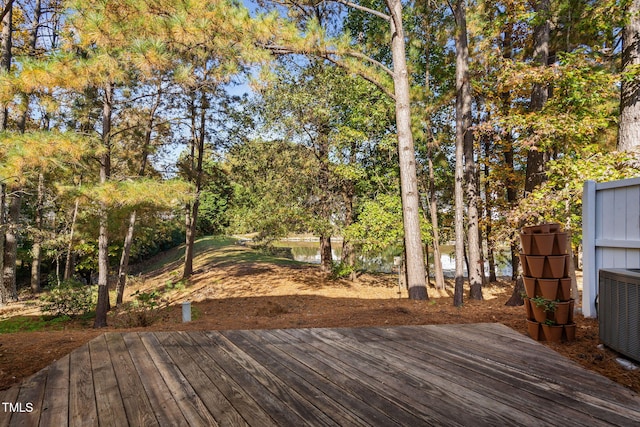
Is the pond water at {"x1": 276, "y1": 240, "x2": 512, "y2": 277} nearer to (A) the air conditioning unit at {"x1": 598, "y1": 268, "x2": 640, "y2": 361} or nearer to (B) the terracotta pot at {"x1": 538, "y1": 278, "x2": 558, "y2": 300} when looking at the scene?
(B) the terracotta pot at {"x1": 538, "y1": 278, "x2": 558, "y2": 300}

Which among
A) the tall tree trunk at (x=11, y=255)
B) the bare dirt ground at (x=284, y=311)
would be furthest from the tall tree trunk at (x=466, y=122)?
the tall tree trunk at (x=11, y=255)

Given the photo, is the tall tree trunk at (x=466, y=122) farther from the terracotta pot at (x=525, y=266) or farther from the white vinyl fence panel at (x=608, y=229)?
the terracotta pot at (x=525, y=266)

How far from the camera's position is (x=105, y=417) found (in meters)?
1.76

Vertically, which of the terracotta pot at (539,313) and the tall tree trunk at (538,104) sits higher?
the tall tree trunk at (538,104)

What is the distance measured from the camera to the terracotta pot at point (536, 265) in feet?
9.75

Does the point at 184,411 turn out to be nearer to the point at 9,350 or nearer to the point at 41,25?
the point at 9,350

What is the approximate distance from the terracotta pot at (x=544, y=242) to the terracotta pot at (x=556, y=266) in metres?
0.06

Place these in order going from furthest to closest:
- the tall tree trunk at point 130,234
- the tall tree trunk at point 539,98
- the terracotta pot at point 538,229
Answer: the tall tree trunk at point 130,234
the tall tree trunk at point 539,98
the terracotta pot at point 538,229

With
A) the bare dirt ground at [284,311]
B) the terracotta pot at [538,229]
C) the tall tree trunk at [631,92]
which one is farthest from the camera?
the tall tree trunk at [631,92]

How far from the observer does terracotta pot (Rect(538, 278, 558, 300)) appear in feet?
9.68

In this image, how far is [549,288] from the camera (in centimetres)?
296

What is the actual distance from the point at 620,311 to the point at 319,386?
2226 millimetres

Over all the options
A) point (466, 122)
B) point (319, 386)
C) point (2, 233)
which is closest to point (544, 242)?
point (319, 386)

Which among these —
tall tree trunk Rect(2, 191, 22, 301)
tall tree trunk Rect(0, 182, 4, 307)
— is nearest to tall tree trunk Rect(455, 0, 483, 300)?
tall tree trunk Rect(0, 182, 4, 307)
